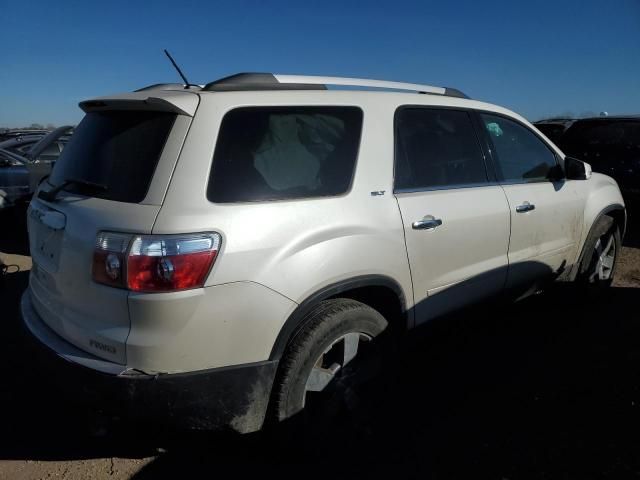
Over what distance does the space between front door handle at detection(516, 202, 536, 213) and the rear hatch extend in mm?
2263

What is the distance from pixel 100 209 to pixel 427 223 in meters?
1.62

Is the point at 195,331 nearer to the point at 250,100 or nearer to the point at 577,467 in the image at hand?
the point at 250,100

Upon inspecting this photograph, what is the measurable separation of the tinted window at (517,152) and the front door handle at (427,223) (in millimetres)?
893

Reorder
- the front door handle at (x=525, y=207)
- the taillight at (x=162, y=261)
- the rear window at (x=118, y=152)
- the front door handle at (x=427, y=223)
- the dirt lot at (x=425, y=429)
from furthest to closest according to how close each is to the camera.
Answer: the front door handle at (x=525, y=207) < the front door handle at (x=427, y=223) < the dirt lot at (x=425, y=429) < the rear window at (x=118, y=152) < the taillight at (x=162, y=261)

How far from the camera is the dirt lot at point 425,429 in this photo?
250 cm

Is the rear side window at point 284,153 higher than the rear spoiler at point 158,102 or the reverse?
the reverse

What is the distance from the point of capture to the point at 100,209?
84.9 inches

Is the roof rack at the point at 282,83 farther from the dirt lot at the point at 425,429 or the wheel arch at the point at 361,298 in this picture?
the dirt lot at the point at 425,429

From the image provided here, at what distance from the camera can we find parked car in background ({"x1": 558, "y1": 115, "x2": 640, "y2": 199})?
23.5 ft

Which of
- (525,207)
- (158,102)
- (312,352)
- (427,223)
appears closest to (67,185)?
(158,102)

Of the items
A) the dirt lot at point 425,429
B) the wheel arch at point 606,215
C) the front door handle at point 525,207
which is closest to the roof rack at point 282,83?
the front door handle at point 525,207

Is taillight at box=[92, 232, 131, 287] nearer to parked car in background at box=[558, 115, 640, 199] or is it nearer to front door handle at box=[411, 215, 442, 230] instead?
front door handle at box=[411, 215, 442, 230]

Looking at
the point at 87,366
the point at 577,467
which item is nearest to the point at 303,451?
the point at 87,366

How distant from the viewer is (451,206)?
2.95 m
